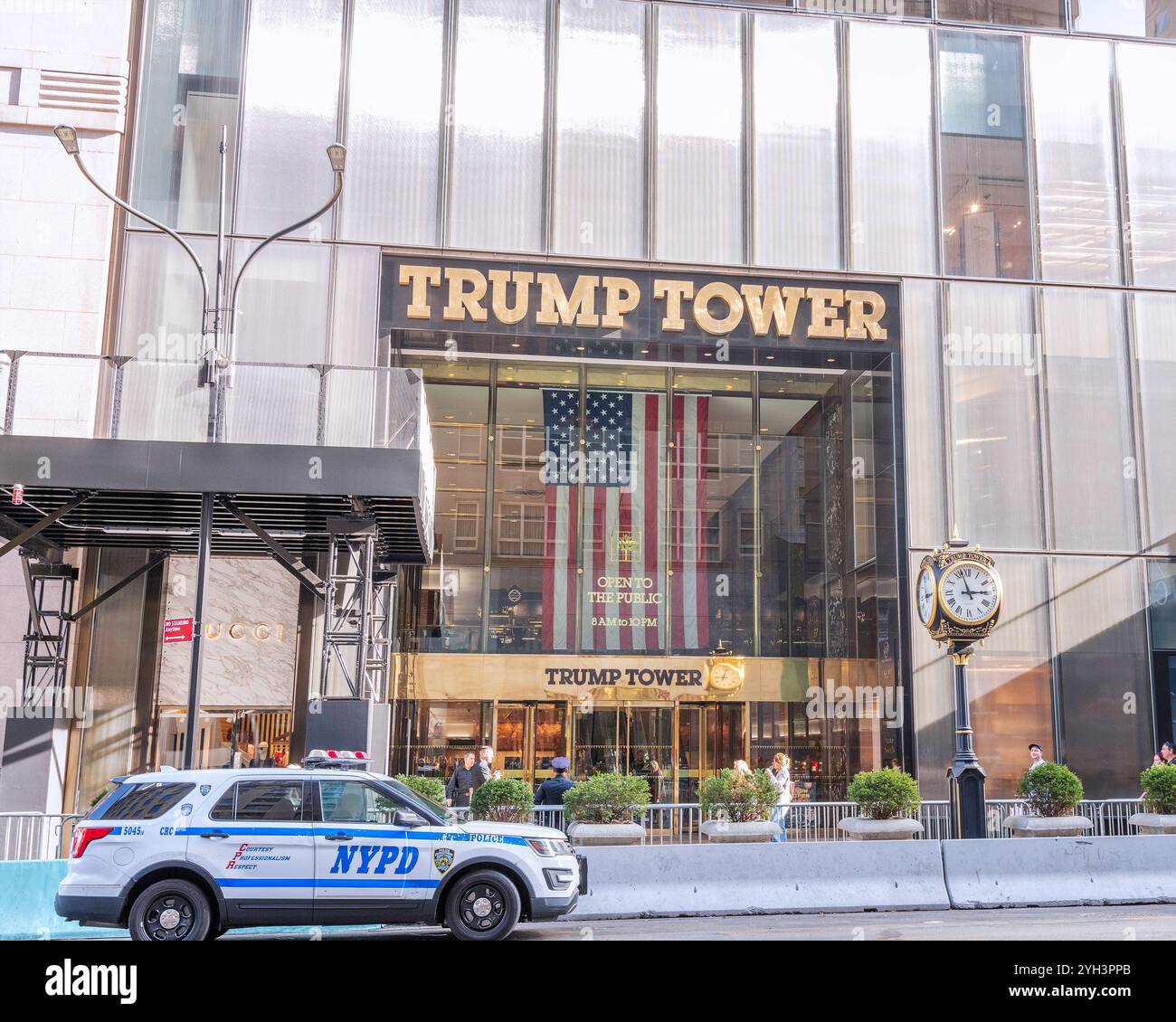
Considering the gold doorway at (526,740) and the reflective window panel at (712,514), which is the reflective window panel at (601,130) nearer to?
the reflective window panel at (712,514)

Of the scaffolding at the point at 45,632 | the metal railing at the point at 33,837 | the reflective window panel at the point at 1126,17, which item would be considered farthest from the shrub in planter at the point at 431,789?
the reflective window panel at the point at 1126,17

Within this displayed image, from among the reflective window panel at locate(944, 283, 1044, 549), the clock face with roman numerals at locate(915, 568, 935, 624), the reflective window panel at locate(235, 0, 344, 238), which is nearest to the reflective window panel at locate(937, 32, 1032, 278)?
the reflective window panel at locate(944, 283, 1044, 549)

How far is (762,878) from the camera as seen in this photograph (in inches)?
581

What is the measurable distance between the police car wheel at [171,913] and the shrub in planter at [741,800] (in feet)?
25.1

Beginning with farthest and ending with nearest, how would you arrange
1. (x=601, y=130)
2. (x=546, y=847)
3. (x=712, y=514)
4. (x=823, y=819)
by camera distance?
(x=712, y=514)
(x=601, y=130)
(x=823, y=819)
(x=546, y=847)

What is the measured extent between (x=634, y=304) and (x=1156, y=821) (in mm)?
14337

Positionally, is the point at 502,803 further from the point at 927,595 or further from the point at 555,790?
the point at 927,595

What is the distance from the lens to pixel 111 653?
22953 mm

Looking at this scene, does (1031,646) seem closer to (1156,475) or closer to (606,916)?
(1156,475)

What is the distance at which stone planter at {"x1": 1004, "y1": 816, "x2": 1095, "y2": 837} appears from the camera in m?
17.5

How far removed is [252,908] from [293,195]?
1713 cm

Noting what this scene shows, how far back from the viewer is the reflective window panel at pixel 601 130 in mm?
25328

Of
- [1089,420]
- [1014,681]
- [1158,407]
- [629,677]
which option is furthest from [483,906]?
[1158,407]

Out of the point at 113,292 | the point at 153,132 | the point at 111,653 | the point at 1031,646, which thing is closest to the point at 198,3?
the point at 153,132
